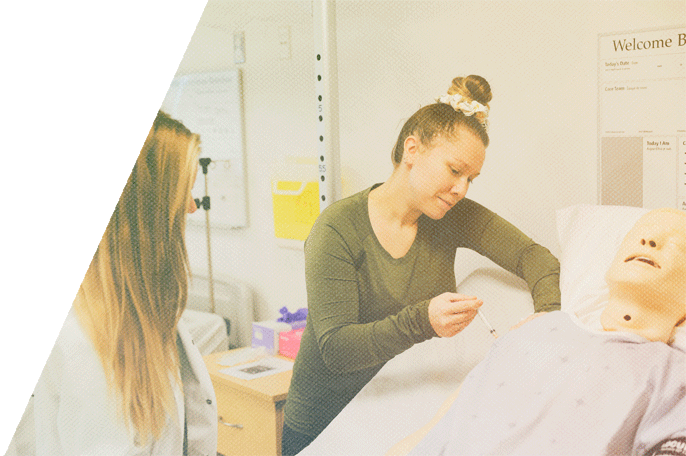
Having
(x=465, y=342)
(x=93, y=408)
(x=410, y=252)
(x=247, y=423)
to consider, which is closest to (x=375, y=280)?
(x=410, y=252)

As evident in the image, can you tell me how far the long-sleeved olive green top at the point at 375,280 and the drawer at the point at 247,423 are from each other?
0.11 m

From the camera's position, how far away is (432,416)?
102 cm

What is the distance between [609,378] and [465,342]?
10.5 inches

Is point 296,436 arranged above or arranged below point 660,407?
below

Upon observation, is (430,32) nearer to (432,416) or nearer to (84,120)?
(432,416)

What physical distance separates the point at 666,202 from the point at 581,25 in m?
0.31

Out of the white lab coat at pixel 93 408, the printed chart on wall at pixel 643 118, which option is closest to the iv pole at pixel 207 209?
the white lab coat at pixel 93 408

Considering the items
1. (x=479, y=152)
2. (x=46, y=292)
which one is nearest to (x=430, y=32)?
(x=479, y=152)

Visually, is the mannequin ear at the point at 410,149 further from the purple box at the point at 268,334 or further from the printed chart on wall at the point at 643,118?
the purple box at the point at 268,334

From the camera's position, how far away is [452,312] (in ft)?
3.34

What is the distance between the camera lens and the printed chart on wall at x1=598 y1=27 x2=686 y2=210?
35.5 inches

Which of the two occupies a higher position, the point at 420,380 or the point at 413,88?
the point at 413,88

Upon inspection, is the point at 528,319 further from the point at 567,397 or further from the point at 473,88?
the point at 473,88

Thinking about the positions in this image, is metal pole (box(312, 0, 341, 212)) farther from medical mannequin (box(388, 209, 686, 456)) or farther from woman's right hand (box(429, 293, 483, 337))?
medical mannequin (box(388, 209, 686, 456))
